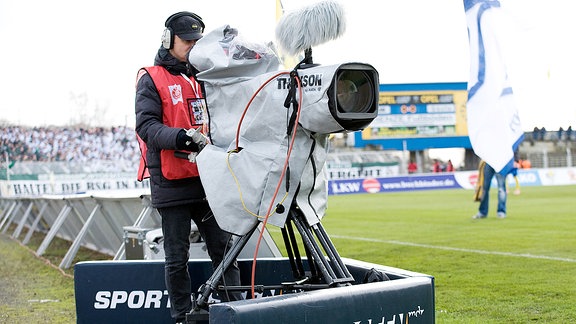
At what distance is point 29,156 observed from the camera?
2827cm

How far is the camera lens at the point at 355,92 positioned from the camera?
3592 millimetres

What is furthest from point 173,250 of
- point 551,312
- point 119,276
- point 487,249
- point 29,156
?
point 29,156

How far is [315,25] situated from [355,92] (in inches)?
14.2

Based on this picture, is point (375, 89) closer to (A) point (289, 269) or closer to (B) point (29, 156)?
(A) point (289, 269)

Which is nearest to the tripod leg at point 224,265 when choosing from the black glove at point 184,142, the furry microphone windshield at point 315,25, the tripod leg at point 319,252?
the tripod leg at point 319,252

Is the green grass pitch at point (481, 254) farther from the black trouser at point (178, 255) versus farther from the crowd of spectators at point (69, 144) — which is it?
the crowd of spectators at point (69, 144)

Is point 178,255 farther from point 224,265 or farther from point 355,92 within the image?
point 355,92

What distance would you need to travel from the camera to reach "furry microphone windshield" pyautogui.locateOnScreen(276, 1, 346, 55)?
12.3ft

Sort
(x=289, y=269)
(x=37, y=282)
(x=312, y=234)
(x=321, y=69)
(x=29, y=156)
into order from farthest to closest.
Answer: (x=29, y=156) < (x=37, y=282) < (x=289, y=269) < (x=312, y=234) < (x=321, y=69)

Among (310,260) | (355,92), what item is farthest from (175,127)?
(355,92)

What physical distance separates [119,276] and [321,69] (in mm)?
2063

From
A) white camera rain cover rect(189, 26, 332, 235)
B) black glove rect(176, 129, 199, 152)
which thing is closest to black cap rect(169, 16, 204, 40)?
white camera rain cover rect(189, 26, 332, 235)

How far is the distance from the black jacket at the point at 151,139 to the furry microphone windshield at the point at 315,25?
0.88m

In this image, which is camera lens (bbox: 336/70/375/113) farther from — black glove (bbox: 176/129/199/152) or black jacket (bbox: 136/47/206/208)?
black jacket (bbox: 136/47/206/208)
